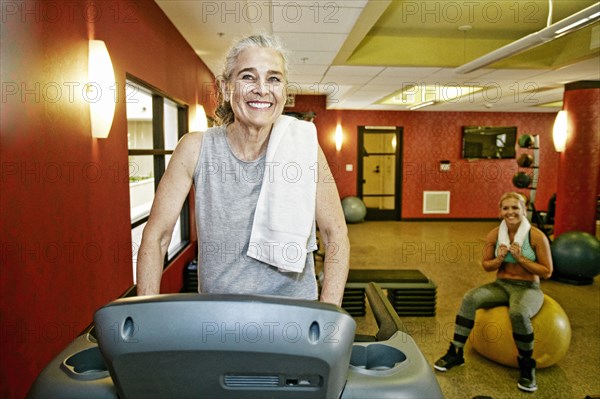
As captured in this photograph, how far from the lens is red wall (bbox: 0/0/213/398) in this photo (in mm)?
1680

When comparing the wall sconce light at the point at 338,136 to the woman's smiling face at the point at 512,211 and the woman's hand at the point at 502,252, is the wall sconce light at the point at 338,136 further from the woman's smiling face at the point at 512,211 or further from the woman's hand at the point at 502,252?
the woman's hand at the point at 502,252

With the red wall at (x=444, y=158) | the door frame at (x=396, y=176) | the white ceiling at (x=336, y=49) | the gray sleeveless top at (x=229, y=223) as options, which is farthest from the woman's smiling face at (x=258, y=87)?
the door frame at (x=396, y=176)

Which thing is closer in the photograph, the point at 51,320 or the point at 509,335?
the point at 51,320

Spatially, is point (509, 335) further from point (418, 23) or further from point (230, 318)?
point (418, 23)

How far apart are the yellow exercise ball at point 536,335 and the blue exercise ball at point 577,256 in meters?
2.47

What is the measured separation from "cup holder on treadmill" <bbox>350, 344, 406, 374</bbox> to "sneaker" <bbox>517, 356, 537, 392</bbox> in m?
2.47

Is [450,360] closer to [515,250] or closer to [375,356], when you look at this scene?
[515,250]

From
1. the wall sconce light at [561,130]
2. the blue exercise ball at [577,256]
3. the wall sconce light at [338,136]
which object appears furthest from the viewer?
the wall sconce light at [338,136]

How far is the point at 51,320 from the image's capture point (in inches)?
78.1

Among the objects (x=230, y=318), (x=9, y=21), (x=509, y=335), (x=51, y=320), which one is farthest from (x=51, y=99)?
(x=509, y=335)

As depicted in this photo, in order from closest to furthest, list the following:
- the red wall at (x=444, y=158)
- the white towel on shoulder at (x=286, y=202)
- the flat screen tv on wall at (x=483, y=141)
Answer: the white towel on shoulder at (x=286, y=202), the red wall at (x=444, y=158), the flat screen tv on wall at (x=483, y=141)

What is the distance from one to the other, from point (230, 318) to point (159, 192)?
0.69m

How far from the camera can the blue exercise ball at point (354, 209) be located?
384 inches

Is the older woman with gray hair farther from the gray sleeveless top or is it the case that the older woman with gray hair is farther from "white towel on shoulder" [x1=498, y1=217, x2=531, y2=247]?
"white towel on shoulder" [x1=498, y1=217, x2=531, y2=247]
